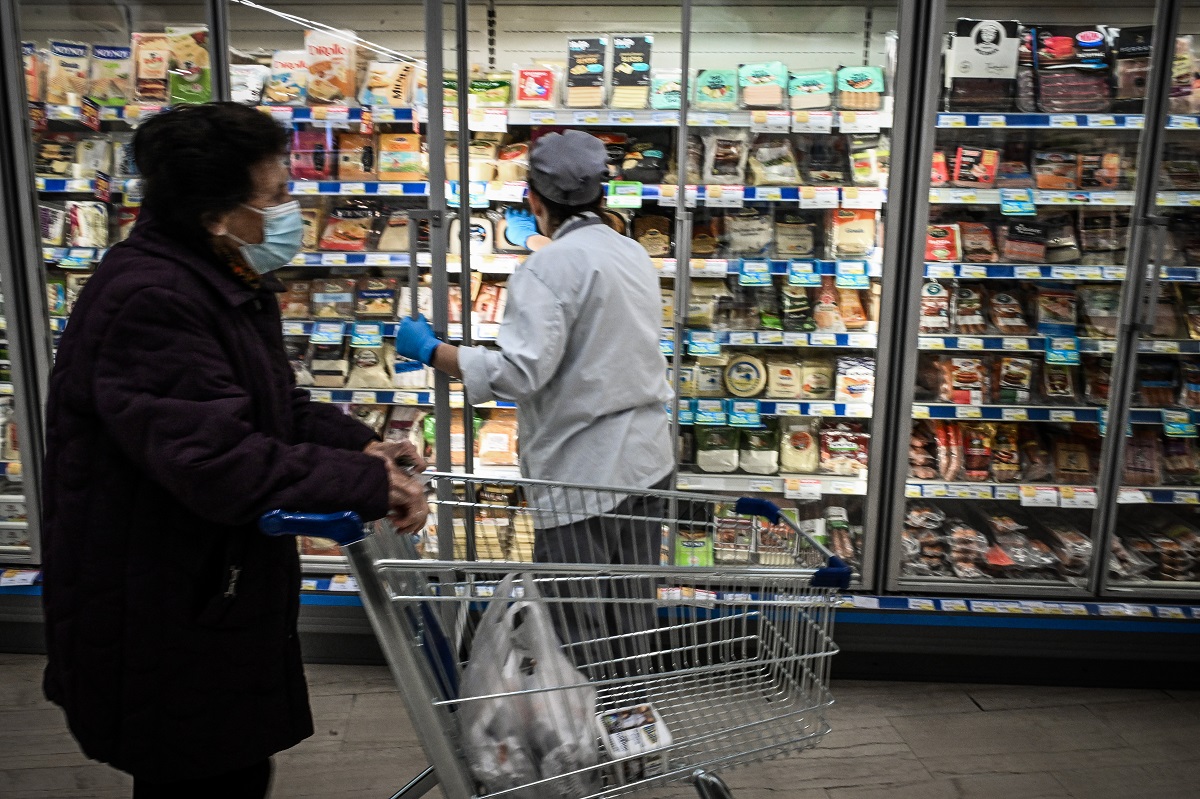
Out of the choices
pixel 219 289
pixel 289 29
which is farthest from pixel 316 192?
pixel 219 289

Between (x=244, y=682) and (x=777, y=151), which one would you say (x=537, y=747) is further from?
(x=777, y=151)

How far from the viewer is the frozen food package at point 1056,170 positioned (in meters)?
3.20

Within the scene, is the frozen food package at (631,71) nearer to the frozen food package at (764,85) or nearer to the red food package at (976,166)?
the frozen food package at (764,85)

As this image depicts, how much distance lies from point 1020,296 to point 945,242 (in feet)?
1.23

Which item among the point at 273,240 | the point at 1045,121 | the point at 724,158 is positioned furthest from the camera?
the point at 724,158

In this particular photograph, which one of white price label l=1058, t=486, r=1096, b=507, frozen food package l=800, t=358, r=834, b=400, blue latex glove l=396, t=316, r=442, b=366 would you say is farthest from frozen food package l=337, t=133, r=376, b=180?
white price label l=1058, t=486, r=1096, b=507

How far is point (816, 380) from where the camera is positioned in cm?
340

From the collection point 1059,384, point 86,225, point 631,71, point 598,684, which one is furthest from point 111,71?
point 1059,384

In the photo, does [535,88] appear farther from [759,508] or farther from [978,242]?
[759,508]

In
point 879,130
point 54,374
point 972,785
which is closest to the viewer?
point 54,374

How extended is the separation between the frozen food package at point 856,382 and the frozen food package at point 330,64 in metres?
2.03

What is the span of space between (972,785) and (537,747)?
168 centimetres

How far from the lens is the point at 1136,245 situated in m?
2.96

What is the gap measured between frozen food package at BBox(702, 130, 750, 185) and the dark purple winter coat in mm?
2143
